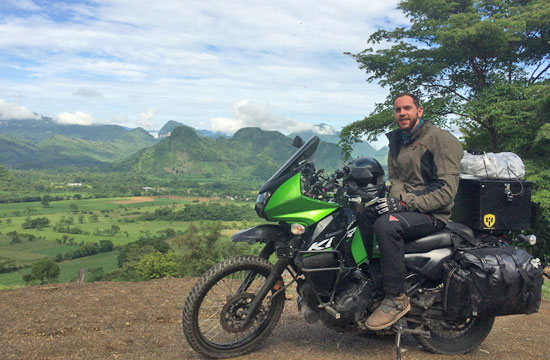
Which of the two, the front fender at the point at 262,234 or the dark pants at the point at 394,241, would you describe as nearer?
the dark pants at the point at 394,241

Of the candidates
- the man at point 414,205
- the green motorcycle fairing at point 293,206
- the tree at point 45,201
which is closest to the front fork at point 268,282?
the green motorcycle fairing at point 293,206

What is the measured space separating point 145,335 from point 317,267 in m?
2.26

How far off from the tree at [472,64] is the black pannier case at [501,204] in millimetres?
11467

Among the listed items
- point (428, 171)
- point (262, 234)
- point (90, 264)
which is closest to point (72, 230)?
point (90, 264)

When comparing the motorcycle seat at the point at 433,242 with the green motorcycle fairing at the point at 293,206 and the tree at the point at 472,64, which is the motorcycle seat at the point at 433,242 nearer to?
the green motorcycle fairing at the point at 293,206

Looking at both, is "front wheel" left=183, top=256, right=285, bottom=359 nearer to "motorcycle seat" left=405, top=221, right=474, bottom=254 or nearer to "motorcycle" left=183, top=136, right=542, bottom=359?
"motorcycle" left=183, top=136, right=542, bottom=359

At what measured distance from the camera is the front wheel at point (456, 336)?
394 centimetres

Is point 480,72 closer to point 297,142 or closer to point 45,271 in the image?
point 297,142

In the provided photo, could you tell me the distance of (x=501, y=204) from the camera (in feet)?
12.2

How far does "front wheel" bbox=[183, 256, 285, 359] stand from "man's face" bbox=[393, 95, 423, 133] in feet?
6.35

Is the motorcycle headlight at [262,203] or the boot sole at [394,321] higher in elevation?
the motorcycle headlight at [262,203]

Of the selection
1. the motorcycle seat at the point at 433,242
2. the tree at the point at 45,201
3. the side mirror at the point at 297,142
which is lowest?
the tree at the point at 45,201

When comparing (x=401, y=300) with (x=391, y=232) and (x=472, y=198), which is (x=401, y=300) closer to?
(x=391, y=232)

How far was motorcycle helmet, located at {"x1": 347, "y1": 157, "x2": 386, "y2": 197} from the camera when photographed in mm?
3600
